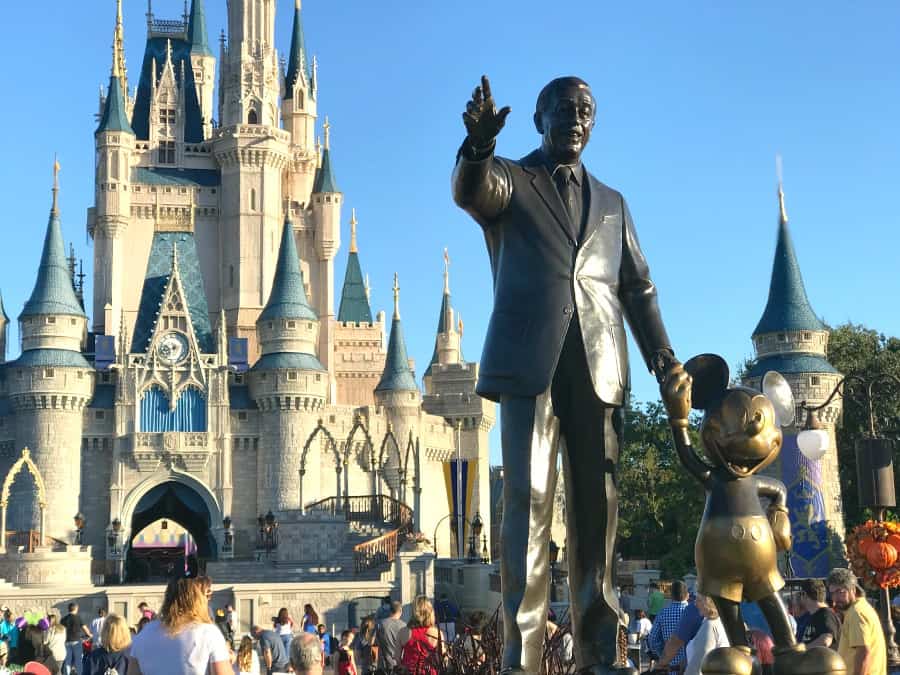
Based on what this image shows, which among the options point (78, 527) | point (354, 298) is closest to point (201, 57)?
point (354, 298)

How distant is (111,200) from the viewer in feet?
181

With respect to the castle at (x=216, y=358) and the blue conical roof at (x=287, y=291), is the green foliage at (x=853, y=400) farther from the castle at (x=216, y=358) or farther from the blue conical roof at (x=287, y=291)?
the blue conical roof at (x=287, y=291)

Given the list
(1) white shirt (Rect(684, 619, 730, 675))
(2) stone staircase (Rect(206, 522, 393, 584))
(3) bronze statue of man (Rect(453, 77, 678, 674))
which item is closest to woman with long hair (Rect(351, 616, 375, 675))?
(1) white shirt (Rect(684, 619, 730, 675))

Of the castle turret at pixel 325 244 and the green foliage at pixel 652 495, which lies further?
the castle turret at pixel 325 244

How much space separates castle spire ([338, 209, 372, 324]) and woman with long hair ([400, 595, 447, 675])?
2203 inches

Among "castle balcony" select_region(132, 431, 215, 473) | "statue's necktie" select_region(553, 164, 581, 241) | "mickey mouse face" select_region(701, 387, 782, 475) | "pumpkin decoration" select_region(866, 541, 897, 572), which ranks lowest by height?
"pumpkin decoration" select_region(866, 541, 897, 572)

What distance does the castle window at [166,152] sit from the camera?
57750 millimetres

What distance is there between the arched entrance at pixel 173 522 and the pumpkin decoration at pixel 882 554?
37.3 meters

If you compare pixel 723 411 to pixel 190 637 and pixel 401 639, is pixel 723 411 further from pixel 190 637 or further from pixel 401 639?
pixel 401 639

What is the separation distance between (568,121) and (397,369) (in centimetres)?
4886

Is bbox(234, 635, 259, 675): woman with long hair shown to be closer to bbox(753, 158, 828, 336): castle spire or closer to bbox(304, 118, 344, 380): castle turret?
bbox(753, 158, 828, 336): castle spire

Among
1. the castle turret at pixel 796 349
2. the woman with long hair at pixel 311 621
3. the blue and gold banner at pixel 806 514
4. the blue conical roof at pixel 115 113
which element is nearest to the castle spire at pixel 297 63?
the blue conical roof at pixel 115 113

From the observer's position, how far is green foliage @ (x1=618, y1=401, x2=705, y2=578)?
153ft

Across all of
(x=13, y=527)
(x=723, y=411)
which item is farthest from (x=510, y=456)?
(x=13, y=527)
